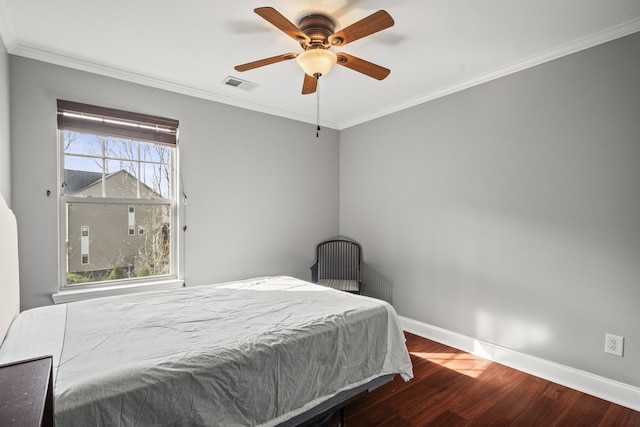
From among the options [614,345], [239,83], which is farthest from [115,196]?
[614,345]

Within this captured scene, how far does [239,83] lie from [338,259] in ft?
7.79

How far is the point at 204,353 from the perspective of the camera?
1.45 m

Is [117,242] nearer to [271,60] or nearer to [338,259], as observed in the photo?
[271,60]

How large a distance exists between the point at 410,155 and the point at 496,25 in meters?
1.55

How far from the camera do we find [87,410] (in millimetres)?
1129

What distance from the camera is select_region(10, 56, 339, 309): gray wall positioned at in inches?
98.3

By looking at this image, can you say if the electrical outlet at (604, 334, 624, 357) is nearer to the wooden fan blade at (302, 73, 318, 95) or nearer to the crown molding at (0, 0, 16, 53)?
the wooden fan blade at (302, 73, 318, 95)

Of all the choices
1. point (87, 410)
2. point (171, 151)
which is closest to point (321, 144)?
point (171, 151)

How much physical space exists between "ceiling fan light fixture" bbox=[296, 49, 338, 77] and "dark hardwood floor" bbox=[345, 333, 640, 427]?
224 cm

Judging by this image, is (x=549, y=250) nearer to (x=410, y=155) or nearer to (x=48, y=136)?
(x=410, y=155)

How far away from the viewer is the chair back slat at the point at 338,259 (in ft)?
→ 13.5

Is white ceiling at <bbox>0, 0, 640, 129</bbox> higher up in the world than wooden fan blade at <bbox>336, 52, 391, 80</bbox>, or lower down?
higher up

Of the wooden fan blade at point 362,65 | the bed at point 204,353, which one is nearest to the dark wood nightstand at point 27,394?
the bed at point 204,353

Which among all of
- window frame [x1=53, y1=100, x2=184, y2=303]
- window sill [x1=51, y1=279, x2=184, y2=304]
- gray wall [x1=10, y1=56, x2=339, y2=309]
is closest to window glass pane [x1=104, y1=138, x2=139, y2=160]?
window frame [x1=53, y1=100, x2=184, y2=303]
